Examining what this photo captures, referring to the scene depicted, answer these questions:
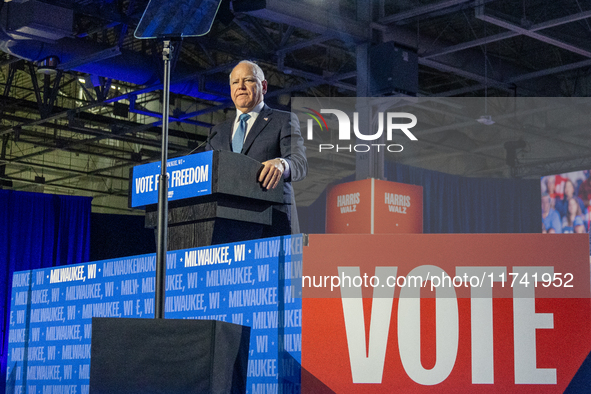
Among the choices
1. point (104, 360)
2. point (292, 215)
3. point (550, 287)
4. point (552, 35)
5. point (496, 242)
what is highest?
point (552, 35)

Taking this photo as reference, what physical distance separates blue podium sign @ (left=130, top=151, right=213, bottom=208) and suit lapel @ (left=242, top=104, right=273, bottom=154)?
0.27 metres

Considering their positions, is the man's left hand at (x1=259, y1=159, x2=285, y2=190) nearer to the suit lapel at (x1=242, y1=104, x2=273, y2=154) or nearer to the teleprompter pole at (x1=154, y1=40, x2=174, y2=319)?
the suit lapel at (x1=242, y1=104, x2=273, y2=154)

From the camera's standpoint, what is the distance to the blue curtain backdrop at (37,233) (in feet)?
35.4

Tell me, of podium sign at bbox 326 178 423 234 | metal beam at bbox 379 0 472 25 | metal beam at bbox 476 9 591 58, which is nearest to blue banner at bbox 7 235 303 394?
podium sign at bbox 326 178 423 234

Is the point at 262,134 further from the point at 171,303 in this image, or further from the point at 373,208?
the point at 373,208

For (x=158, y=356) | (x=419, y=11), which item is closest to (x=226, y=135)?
(x=158, y=356)

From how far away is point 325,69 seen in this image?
1157 cm

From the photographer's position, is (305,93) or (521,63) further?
(305,93)

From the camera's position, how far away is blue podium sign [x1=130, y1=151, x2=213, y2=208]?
2.07m

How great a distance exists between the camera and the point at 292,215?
2.31m

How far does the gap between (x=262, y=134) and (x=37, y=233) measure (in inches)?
386

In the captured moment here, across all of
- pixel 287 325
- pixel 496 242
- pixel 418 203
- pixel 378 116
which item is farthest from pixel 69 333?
pixel 418 203

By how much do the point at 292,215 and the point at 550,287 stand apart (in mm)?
884

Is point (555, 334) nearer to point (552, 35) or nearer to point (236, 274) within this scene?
point (236, 274)
